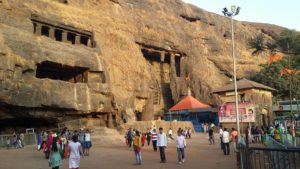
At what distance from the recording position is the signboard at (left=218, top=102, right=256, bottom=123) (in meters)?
26.6

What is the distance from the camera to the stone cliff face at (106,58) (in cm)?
2462

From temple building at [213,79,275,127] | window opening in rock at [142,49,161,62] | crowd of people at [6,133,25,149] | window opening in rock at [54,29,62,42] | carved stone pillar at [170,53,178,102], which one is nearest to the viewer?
crowd of people at [6,133,25,149]

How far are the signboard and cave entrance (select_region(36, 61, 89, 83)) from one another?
12.2 meters

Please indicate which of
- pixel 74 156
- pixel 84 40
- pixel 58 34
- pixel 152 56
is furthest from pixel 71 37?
pixel 74 156

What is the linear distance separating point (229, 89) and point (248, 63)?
16602mm

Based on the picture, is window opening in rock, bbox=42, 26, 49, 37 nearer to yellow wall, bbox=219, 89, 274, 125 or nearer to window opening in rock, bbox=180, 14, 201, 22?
yellow wall, bbox=219, 89, 274, 125

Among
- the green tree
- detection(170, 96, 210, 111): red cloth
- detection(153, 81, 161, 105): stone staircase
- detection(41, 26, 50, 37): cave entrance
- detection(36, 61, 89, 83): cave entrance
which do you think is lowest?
detection(170, 96, 210, 111): red cloth

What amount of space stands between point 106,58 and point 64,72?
4.48m

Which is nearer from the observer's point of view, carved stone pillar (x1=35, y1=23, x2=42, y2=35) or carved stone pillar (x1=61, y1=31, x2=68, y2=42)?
carved stone pillar (x1=35, y1=23, x2=42, y2=35)

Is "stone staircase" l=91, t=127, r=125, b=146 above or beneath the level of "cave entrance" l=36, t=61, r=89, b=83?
beneath

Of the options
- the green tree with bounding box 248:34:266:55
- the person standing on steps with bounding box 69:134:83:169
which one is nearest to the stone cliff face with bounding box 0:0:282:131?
the green tree with bounding box 248:34:266:55

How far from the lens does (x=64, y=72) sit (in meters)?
30.7

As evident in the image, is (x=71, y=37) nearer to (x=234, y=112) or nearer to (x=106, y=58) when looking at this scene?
(x=106, y=58)

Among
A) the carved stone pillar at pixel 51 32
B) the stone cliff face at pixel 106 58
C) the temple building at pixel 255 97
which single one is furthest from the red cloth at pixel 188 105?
the carved stone pillar at pixel 51 32
